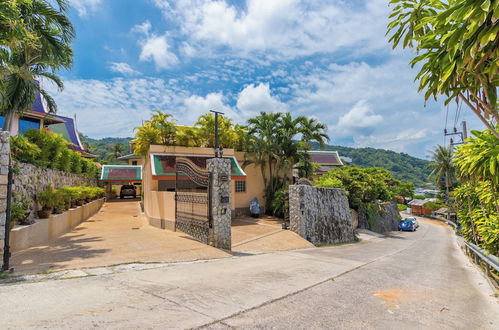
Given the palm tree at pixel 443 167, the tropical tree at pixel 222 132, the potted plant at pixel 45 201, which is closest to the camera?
the potted plant at pixel 45 201

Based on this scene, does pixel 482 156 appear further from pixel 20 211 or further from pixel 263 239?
pixel 20 211

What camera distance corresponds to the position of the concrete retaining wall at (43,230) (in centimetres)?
775

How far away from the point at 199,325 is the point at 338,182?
21225 millimetres

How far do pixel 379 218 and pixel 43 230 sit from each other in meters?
29.3

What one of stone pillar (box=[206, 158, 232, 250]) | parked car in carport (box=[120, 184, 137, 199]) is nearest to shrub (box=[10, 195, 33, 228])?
stone pillar (box=[206, 158, 232, 250])

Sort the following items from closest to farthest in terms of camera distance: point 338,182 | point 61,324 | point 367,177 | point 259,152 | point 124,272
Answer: point 61,324
point 124,272
point 259,152
point 338,182
point 367,177

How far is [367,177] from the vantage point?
1048 inches

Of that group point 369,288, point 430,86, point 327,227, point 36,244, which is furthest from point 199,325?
point 327,227

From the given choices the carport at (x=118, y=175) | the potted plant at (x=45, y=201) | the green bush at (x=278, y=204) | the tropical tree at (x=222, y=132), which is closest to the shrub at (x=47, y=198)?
the potted plant at (x=45, y=201)

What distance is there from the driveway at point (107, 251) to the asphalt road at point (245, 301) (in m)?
1.17

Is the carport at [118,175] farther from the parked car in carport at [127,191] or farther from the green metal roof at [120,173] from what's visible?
the parked car in carport at [127,191]

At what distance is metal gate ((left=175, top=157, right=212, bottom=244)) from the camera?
10352 mm

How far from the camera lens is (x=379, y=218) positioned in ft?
98.6

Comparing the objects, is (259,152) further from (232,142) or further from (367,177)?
(367,177)
